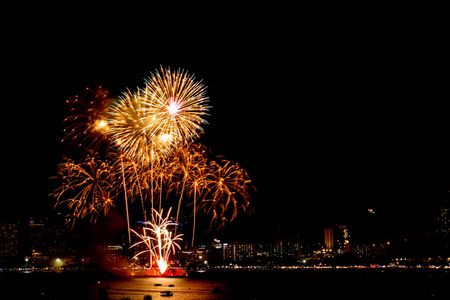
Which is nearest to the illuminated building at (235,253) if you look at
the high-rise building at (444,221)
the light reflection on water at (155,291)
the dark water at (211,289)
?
the high-rise building at (444,221)

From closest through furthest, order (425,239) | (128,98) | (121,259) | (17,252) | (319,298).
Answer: (128,98)
(319,298)
(121,259)
(17,252)
(425,239)

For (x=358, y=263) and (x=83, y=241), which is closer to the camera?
(x=83, y=241)

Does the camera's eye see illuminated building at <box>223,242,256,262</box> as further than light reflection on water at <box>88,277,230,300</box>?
Yes

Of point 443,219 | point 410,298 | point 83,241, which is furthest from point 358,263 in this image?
point 410,298

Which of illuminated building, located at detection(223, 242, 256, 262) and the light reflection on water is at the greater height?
the light reflection on water

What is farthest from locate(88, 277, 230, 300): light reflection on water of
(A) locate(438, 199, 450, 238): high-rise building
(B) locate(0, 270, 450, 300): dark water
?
(A) locate(438, 199, 450, 238): high-rise building

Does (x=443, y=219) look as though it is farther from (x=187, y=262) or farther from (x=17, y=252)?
(x=17, y=252)

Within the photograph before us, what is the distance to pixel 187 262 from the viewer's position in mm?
136875

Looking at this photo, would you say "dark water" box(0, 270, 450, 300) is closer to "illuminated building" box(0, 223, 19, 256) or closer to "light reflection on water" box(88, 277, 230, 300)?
"light reflection on water" box(88, 277, 230, 300)

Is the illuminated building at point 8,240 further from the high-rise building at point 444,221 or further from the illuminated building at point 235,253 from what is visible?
the high-rise building at point 444,221

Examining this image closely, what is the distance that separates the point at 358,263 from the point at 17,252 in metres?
121

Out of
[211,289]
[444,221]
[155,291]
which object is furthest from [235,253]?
[155,291]

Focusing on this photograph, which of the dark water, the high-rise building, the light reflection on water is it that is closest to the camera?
the light reflection on water

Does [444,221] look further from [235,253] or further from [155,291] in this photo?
[155,291]
